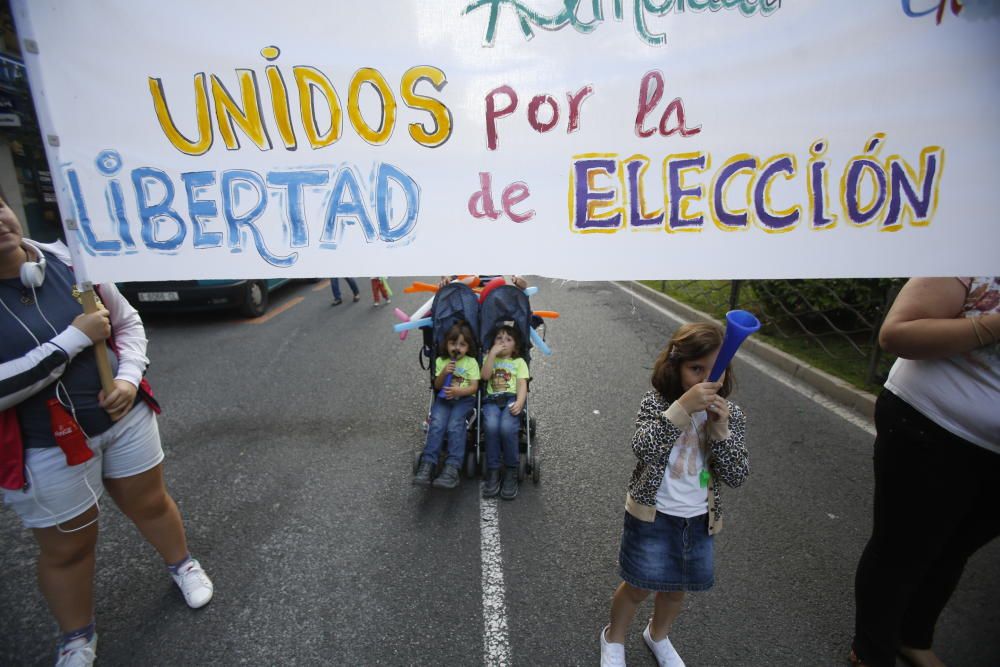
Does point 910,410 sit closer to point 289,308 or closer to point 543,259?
point 543,259

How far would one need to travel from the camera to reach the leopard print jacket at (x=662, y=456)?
66.9 inches

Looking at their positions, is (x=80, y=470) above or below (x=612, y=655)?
above

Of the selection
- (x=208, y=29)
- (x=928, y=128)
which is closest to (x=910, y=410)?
(x=928, y=128)

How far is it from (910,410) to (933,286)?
474mm

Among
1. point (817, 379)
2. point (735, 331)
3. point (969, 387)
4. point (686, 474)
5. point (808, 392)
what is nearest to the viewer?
point (735, 331)

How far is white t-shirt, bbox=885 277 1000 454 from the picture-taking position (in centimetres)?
149

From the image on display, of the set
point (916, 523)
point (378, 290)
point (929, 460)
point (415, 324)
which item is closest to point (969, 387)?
point (929, 460)

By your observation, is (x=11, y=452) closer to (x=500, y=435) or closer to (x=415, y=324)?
(x=415, y=324)

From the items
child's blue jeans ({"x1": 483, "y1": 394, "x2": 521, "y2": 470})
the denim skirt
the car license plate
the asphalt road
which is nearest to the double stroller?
child's blue jeans ({"x1": 483, "y1": 394, "x2": 521, "y2": 470})

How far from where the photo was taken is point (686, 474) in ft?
5.98

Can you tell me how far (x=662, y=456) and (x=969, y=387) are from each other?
39.0 inches

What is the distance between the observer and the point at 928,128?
1.32 m

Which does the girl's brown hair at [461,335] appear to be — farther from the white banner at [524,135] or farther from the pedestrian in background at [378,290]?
the pedestrian in background at [378,290]

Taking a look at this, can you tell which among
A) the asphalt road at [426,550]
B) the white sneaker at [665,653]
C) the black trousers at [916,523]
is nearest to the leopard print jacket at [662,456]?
the black trousers at [916,523]
